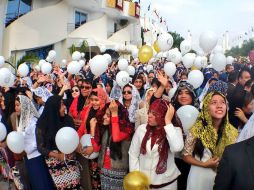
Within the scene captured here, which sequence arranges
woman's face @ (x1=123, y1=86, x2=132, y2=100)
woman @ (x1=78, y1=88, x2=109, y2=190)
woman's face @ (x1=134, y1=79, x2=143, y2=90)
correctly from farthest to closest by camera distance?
woman's face @ (x1=134, y1=79, x2=143, y2=90) → woman's face @ (x1=123, y1=86, x2=132, y2=100) → woman @ (x1=78, y1=88, x2=109, y2=190)

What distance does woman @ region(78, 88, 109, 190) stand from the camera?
12.2ft

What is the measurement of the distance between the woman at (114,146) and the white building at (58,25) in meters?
17.0

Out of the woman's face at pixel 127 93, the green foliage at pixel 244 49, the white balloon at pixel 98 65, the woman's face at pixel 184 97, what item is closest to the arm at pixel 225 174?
the woman's face at pixel 184 97

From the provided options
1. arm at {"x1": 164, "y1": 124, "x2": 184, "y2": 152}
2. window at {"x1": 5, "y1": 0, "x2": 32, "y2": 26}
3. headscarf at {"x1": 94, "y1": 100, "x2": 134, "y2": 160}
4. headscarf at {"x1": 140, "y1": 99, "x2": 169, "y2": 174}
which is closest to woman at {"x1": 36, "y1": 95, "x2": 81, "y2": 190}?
headscarf at {"x1": 94, "y1": 100, "x2": 134, "y2": 160}

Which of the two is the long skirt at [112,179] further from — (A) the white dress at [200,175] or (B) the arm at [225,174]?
(B) the arm at [225,174]

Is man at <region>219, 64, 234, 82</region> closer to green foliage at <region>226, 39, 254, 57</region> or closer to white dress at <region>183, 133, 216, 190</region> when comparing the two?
white dress at <region>183, 133, 216, 190</region>

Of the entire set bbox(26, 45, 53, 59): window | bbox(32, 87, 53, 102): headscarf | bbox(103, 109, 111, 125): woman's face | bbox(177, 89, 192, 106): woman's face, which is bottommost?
bbox(103, 109, 111, 125): woman's face

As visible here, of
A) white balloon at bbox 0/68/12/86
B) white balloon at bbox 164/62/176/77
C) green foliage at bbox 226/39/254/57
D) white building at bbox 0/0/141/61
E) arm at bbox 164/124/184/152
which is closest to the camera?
arm at bbox 164/124/184/152

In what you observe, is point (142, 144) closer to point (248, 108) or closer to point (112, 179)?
point (112, 179)

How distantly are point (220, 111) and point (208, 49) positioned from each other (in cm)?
392

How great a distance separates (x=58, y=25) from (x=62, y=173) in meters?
20.5

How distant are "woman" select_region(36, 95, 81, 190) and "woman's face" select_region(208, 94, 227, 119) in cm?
157

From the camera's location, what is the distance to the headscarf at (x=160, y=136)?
9.70ft

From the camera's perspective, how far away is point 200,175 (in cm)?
278
